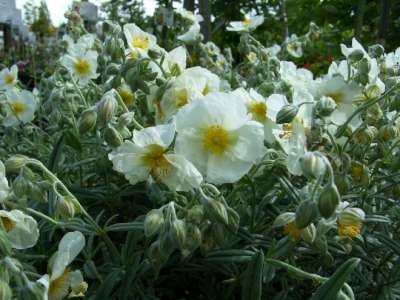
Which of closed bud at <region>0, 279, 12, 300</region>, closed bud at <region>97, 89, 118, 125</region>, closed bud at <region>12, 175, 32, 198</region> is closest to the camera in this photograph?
closed bud at <region>0, 279, 12, 300</region>

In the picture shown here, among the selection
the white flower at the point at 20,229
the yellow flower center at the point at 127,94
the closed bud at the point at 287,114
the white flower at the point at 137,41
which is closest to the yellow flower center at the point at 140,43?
the white flower at the point at 137,41

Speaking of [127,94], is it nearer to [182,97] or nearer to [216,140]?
[182,97]

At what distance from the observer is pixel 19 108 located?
2475 millimetres

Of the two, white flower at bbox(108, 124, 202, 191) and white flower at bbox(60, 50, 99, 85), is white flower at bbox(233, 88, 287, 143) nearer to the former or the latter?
white flower at bbox(108, 124, 202, 191)

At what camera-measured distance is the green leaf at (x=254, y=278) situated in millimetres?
1342

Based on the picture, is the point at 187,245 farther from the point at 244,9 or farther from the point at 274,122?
the point at 244,9

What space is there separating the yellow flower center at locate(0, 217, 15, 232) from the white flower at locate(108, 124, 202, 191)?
0.26m

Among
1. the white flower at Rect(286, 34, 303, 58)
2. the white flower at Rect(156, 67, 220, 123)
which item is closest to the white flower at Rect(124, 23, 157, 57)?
the white flower at Rect(156, 67, 220, 123)

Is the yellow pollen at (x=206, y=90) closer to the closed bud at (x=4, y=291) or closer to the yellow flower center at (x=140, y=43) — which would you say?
the yellow flower center at (x=140, y=43)

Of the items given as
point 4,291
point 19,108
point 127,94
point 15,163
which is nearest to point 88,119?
point 15,163

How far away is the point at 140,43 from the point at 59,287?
0.92 meters

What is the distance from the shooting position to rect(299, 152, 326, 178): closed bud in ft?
4.07

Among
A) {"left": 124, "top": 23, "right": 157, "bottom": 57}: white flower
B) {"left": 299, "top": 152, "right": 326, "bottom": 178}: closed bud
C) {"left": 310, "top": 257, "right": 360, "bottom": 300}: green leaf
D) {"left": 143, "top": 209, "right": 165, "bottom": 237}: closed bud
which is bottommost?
{"left": 310, "top": 257, "right": 360, "bottom": 300}: green leaf

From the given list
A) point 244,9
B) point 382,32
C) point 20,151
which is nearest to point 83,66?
point 20,151
